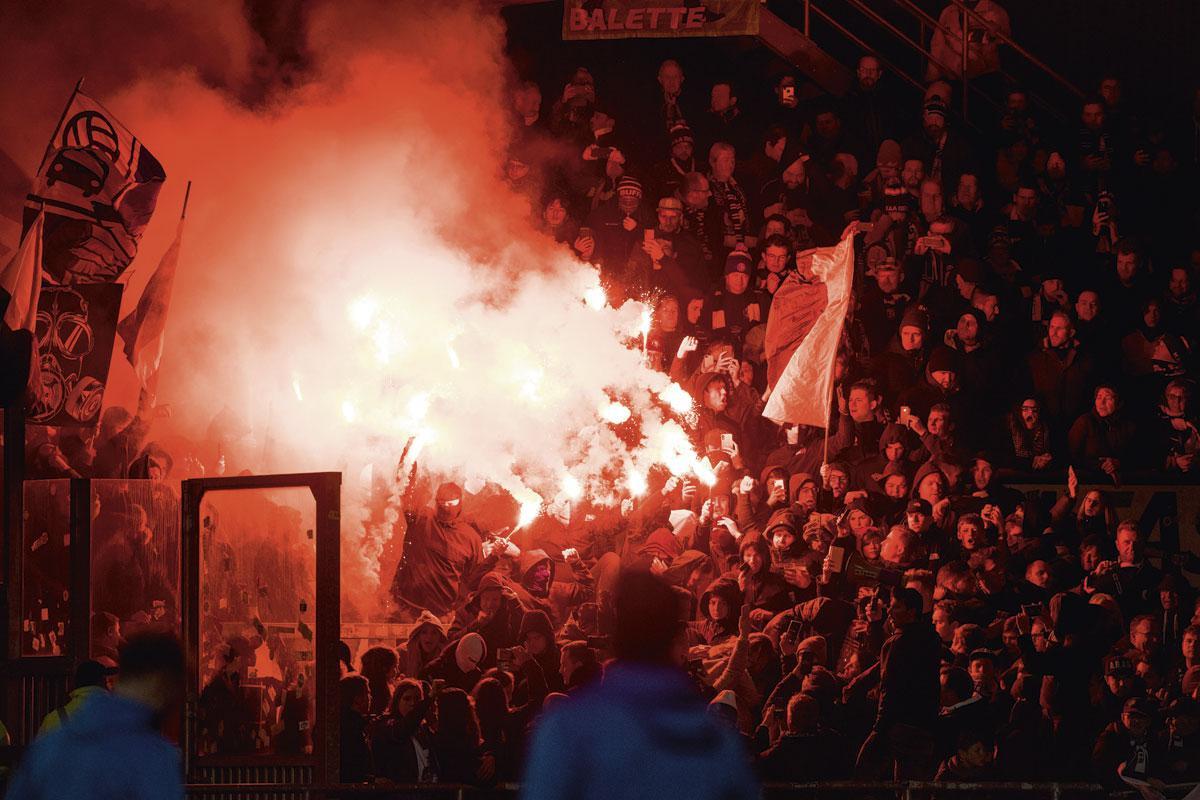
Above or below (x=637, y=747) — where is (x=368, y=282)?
above

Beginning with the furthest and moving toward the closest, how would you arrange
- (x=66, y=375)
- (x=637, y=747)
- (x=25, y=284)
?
(x=66, y=375) → (x=25, y=284) → (x=637, y=747)

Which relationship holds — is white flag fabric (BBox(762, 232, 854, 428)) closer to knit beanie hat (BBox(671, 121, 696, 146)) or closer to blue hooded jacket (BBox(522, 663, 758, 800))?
knit beanie hat (BBox(671, 121, 696, 146))

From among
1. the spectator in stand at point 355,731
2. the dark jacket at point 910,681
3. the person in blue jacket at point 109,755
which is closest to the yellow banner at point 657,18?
the dark jacket at point 910,681

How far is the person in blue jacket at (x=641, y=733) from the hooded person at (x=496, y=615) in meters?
5.84

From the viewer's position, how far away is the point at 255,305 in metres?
11.9

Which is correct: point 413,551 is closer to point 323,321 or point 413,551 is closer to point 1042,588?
point 323,321

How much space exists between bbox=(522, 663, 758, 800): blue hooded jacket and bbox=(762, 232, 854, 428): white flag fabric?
294 inches

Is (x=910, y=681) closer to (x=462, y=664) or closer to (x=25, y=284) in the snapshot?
(x=462, y=664)

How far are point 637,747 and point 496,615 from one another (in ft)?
20.3

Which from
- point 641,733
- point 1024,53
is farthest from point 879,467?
point 641,733

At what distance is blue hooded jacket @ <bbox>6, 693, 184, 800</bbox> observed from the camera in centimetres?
318

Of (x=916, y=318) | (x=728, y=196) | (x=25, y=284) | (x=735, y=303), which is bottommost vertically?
(x=25, y=284)

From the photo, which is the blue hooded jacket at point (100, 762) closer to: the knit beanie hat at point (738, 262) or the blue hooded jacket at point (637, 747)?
the blue hooded jacket at point (637, 747)

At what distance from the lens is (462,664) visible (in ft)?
26.3
